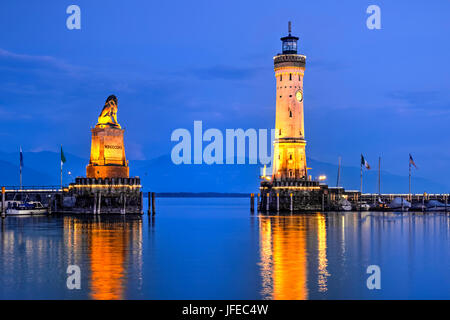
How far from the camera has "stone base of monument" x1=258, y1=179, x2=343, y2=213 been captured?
401 ft

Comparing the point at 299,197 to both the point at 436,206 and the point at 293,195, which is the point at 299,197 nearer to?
the point at 293,195

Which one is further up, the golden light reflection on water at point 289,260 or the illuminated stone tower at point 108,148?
the illuminated stone tower at point 108,148

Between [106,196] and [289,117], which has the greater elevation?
[289,117]

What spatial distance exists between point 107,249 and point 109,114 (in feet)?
166

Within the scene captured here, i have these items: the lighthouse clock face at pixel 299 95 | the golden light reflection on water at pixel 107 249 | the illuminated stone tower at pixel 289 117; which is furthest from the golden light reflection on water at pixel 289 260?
the lighthouse clock face at pixel 299 95

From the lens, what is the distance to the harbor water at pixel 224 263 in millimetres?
37800

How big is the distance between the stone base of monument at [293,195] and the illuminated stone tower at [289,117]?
67.9 inches

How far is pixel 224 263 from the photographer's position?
167 ft

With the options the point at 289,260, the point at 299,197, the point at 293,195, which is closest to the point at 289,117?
the point at 293,195

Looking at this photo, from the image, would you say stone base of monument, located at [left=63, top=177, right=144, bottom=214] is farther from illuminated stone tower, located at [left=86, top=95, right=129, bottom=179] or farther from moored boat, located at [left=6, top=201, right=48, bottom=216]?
moored boat, located at [left=6, top=201, right=48, bottom=216]

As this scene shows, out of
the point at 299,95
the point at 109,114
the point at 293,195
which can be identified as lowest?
the point at 293,195

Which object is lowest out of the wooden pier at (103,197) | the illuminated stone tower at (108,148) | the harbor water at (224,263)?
the harbor water at (224,263)

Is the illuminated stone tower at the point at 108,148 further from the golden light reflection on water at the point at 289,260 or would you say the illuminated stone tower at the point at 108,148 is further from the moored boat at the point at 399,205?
the moored boat at the point at 399,205

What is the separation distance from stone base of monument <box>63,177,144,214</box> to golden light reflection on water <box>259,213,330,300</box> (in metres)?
27.7
